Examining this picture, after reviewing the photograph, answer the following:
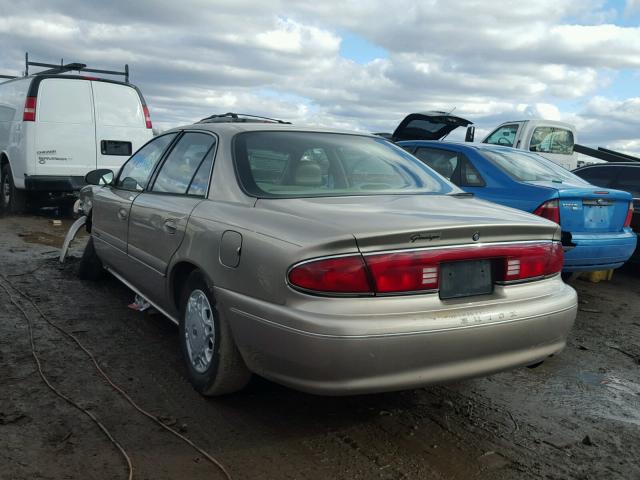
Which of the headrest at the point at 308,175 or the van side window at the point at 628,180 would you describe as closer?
the headrest at the point at 308,175

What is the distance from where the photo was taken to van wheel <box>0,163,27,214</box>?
10.4 metres

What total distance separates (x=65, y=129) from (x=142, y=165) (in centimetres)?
571

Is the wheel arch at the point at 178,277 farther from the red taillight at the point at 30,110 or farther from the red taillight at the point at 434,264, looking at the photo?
the red taillight at the point at 30,110

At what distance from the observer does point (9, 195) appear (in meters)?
10.7

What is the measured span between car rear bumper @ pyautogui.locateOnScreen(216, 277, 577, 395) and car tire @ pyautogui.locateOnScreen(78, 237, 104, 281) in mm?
3242

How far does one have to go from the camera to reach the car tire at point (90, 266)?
583cm

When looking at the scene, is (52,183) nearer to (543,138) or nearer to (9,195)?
(9,195)

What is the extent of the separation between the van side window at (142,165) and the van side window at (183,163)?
0.69 feet

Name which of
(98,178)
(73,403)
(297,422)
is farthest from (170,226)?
(98,178)

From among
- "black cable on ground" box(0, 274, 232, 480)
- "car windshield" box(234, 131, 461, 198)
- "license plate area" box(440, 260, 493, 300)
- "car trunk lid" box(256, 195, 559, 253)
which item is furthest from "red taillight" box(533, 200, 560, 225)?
"black cable on ground" box(0, 274, 232, 480)

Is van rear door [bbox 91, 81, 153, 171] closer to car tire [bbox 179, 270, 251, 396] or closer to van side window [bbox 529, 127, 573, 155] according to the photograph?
car tire [bbox 179, 270, 251, 396]

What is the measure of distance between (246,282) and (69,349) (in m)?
1.85

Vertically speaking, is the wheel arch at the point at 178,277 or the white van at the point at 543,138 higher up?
the white van at the point at 543,138

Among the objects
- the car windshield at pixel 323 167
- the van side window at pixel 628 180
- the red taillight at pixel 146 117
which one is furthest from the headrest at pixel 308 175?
the red taillight at pixel 146 117
